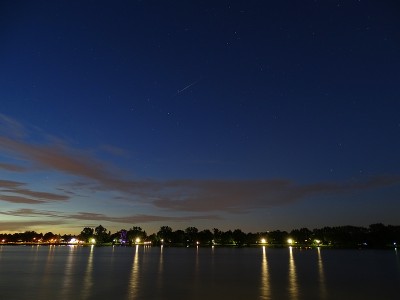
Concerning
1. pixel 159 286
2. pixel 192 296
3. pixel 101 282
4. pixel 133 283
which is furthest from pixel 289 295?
pixel 101 282

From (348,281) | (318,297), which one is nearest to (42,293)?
(318,297)

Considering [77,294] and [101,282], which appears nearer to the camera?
[77,294]

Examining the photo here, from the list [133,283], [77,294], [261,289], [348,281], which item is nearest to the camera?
[77,294]

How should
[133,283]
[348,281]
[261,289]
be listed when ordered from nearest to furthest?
1. [261,289]
2. [133,283]
3. [348,281]

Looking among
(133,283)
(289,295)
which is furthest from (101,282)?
(289,295)

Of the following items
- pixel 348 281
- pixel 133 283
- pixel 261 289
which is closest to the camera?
pixel 261 289

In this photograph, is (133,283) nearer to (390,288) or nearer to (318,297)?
(318,297)

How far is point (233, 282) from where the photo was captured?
60.6 metres

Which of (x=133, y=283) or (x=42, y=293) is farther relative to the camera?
(x=133, y=283)

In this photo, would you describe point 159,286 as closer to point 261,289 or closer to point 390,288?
point 261,289

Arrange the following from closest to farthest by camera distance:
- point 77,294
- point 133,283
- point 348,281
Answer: point 77,294 → point 133,283 → point 348,281

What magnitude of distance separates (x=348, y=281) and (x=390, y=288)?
861 centimetres

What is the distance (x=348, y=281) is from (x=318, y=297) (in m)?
22.7

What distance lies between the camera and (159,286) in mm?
54906
